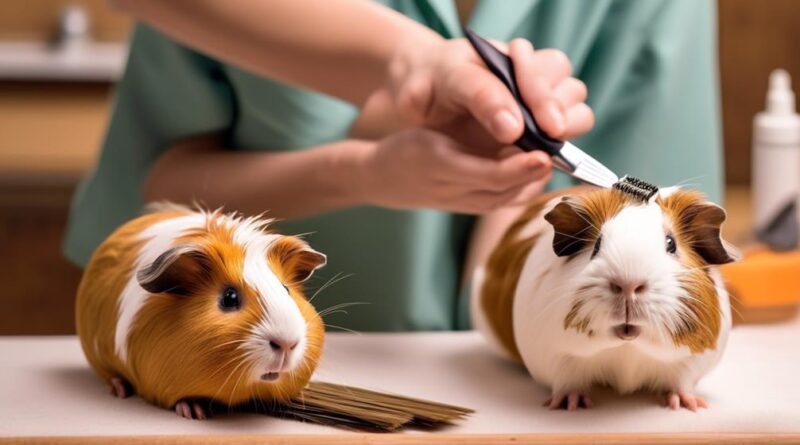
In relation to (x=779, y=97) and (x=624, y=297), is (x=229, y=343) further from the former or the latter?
(x=779, y=97)

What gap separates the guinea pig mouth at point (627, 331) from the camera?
39 cm

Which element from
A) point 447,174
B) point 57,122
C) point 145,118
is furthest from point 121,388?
point 57,122

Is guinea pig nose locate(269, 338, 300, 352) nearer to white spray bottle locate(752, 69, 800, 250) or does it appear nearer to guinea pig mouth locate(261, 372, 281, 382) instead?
guinea pig mouth locate(261, 372, 281, 382)

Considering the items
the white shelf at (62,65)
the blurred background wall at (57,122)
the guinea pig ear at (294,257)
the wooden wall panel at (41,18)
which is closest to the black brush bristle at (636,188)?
the guinea pig ear at (294,257)

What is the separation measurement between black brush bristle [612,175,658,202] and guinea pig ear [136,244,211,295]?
5.9 inches

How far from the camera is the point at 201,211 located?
451 millimetres

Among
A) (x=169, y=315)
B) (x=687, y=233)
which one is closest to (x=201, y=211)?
(x=169, y=315)

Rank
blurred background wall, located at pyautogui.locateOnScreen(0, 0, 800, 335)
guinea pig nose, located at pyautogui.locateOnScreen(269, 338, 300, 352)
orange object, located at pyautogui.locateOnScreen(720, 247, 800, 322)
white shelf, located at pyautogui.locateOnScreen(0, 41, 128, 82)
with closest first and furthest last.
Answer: guinea pig nose, located at pyautogui.locateOnScreen(269, 338, 300, 352)
orange object, located at pyautogui.locateOnScreen(720, 247, 800, 322)
blurred background wall, located at pyautogui.locateOnScreen(0, 0, 800, 335)
white shelf, located at pyautogui.locateOnScreen(0, 41, 128, 82)

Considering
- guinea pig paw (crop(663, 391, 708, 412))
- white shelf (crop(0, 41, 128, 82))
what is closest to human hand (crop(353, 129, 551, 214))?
guinea pig paw (crop(663, 391, 708, 412))

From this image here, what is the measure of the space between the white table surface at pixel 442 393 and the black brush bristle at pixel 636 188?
0.27 feet

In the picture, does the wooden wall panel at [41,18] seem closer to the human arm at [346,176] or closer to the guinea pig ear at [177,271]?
the human arm at [346,176]

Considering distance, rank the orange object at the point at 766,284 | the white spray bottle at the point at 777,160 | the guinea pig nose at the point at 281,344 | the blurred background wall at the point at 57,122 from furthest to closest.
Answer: the blurred background wall at the point at 57,122 → the white spray bottle at the point at 777,160 → the orange object at the point at 766,284 → the guinea pig nose at the point at 281,344

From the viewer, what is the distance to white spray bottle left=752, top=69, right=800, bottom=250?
2.58 ft

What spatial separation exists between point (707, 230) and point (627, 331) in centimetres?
5
